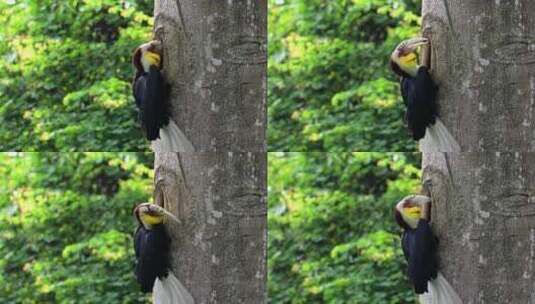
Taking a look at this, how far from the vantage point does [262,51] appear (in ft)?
11.9

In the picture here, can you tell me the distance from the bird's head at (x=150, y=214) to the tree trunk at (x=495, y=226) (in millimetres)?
987

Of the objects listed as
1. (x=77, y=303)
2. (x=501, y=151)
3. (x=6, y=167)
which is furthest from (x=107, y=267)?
(x=501, y=151)

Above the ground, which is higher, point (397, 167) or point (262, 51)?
point (262, 51)

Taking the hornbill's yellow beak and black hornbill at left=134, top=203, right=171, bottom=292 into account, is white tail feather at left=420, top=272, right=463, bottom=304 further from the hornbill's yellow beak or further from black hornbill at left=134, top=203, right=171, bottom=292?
black hornbill at left=134, top=203, right=171, bottom=292

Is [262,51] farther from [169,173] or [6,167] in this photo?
[6,167]

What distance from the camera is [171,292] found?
3582 millimetres

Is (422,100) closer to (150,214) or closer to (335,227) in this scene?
(150,214)

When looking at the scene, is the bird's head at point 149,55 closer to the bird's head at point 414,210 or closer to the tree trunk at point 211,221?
the tree trunk at point 211,221

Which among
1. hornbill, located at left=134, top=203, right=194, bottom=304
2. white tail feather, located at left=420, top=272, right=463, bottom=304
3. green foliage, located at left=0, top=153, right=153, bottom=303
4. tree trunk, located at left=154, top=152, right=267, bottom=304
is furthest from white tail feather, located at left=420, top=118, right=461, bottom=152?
green foliage, located at left=0, top=153, right=153, bottom=303

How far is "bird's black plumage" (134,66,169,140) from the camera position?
3.54 metres

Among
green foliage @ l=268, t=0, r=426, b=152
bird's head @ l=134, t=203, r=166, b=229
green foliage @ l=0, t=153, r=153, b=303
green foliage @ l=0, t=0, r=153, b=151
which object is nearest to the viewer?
bird's head @ l=134, t=203, r=166, b=229

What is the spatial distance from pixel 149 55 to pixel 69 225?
19.5 ft

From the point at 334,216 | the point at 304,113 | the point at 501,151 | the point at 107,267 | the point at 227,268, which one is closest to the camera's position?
the point at 501,151

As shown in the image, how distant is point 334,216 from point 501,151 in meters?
5.22
